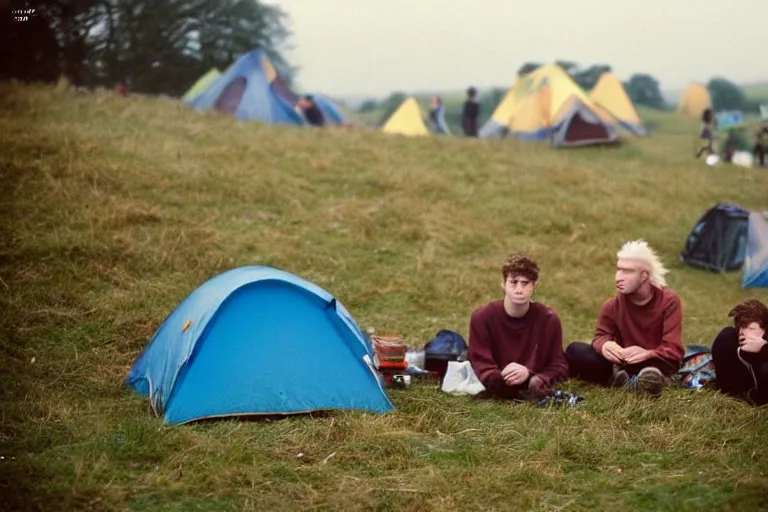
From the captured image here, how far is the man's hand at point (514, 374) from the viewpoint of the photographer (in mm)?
5387

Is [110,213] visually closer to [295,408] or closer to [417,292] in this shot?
[417,292]

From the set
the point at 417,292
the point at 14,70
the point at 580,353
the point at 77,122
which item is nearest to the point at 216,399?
the point at 580,353

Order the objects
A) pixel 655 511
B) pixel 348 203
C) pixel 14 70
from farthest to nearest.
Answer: pixel 14 70
pixel 348 203
pixel 655 511

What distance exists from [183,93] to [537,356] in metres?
15.1

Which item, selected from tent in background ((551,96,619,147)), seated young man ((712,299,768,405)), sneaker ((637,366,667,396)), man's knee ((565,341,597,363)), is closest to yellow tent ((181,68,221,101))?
tent in background ((551,96,619,147))

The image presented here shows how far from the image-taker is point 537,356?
219 inches

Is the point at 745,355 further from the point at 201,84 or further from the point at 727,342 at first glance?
the point at 201,84

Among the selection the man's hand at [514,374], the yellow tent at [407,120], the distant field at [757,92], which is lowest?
the man's hand at [514,374]

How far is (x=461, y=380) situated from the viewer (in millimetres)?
5723

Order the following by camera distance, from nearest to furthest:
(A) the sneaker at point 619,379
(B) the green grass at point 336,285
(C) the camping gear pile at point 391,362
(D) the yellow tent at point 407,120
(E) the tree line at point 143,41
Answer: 1. (B) the green grass at point 336,285
2. (A) the sneaker at point 619,379
3. (C) the camping gear pile at point 391,362
4. (E) the tree line at point 143,41
5. (D) the yellow tent at point 407,120

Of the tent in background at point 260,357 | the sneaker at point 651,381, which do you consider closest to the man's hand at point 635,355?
the sneaker at point 651,381

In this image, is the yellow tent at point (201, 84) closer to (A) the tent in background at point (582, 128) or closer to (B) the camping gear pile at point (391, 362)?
(A) the tent in background at point (582, 128)

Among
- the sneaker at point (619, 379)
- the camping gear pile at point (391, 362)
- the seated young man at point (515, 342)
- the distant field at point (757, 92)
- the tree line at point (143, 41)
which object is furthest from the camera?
the distant field at point (757, 92)

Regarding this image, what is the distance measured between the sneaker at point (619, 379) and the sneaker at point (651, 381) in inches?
8.0
